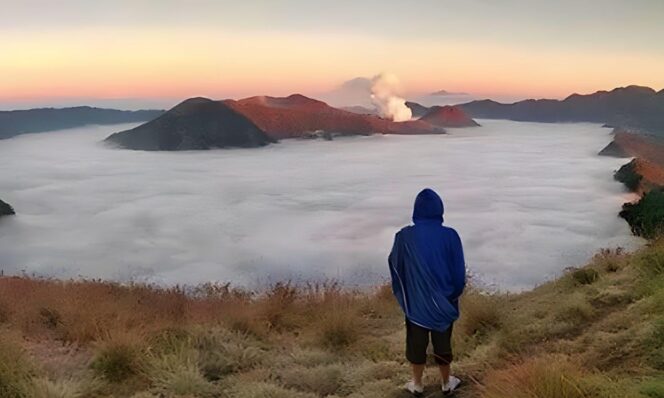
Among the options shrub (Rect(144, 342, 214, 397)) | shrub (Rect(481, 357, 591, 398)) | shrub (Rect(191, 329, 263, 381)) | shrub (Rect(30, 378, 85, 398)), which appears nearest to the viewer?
shrub (Rect(481, 357, 591, 398))

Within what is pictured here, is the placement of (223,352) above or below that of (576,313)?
below

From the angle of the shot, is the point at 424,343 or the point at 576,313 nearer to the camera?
the point at 424,343

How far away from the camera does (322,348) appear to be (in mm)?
9164

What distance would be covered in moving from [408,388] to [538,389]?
1866 millimetres

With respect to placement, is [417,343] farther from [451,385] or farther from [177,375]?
[177,375]

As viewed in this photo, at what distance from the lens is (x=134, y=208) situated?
614ft

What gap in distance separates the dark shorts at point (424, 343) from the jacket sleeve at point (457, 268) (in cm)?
43

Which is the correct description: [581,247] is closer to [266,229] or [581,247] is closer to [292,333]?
[266,229]

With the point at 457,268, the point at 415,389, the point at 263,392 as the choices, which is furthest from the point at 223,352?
the point at 457,268

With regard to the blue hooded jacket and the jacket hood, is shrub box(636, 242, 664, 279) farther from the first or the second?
the jacket hood

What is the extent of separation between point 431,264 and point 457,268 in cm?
25

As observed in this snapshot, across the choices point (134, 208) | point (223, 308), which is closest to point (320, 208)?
point (134, 208)

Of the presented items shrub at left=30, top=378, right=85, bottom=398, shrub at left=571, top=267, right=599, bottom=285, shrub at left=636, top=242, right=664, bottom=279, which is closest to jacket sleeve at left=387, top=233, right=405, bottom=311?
shrub at left=30, top=378, right=85, bottom=398

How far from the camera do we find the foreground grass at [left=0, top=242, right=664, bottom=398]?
5.76 metres
